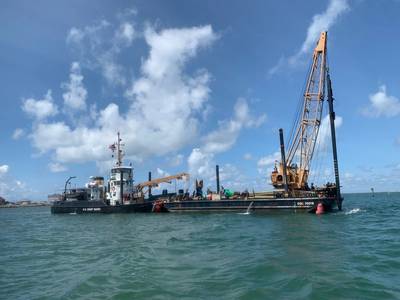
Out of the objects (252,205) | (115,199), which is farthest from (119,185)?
(252,205)

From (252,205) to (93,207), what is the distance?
30161 mm

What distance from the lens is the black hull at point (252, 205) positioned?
4641 centimetres

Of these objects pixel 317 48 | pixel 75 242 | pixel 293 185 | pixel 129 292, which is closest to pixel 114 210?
pixel 293 185

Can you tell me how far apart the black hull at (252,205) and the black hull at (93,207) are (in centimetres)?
550

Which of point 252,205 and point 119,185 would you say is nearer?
point 252,205

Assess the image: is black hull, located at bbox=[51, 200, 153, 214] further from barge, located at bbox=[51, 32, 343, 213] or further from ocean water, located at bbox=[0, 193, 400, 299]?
ocean water, located at bbox=[0, 193, 400, 299]

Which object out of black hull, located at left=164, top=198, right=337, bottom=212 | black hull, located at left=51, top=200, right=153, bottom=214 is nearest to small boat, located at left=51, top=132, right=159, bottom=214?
black hull, located at left=51, top=200, right=153, bottom=214

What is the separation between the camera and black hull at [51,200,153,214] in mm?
63031

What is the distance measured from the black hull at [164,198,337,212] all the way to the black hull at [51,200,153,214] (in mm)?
5498

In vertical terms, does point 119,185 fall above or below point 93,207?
above

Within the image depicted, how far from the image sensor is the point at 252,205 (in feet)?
167

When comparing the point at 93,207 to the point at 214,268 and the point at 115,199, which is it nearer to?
the point at 115,199

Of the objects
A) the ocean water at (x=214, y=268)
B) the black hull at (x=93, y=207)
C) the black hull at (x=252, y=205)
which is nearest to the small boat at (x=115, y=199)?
the black hull at (x=93, y=207)

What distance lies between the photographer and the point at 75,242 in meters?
28.2
